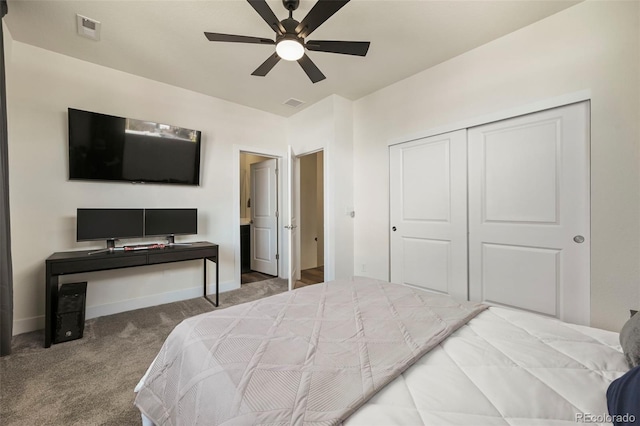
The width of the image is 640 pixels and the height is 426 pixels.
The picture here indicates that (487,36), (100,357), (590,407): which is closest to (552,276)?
(590,407)

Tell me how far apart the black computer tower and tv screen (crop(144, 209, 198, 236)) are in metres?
0.80

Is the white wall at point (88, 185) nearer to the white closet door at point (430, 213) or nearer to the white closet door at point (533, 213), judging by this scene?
the white closet door at point (430, 213)

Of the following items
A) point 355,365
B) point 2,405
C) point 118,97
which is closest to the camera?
point 355,365

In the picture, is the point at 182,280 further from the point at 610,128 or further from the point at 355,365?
the point at 610,128

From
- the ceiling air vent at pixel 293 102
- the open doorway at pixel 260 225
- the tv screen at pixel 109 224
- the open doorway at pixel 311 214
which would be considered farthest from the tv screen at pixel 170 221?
the open doorway at pixel 311 214

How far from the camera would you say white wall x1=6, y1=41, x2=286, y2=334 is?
244cm

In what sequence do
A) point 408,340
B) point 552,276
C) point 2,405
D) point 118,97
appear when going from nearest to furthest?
point 408,340 < point 2,405 < point 552,276 < point 118,97

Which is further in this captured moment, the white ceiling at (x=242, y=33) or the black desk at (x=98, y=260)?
the black desk at (x=98, y=260)

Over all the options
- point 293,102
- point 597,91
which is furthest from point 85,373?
point 597,91

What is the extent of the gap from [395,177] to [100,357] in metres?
3.35

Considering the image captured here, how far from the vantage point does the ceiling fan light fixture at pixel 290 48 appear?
184cm

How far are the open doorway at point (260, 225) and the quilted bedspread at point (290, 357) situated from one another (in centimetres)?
307

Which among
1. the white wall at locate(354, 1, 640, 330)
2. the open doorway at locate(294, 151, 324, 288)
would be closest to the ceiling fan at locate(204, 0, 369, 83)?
the white wall at locate(354, 1, 640, 330)

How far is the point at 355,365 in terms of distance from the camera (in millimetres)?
883
